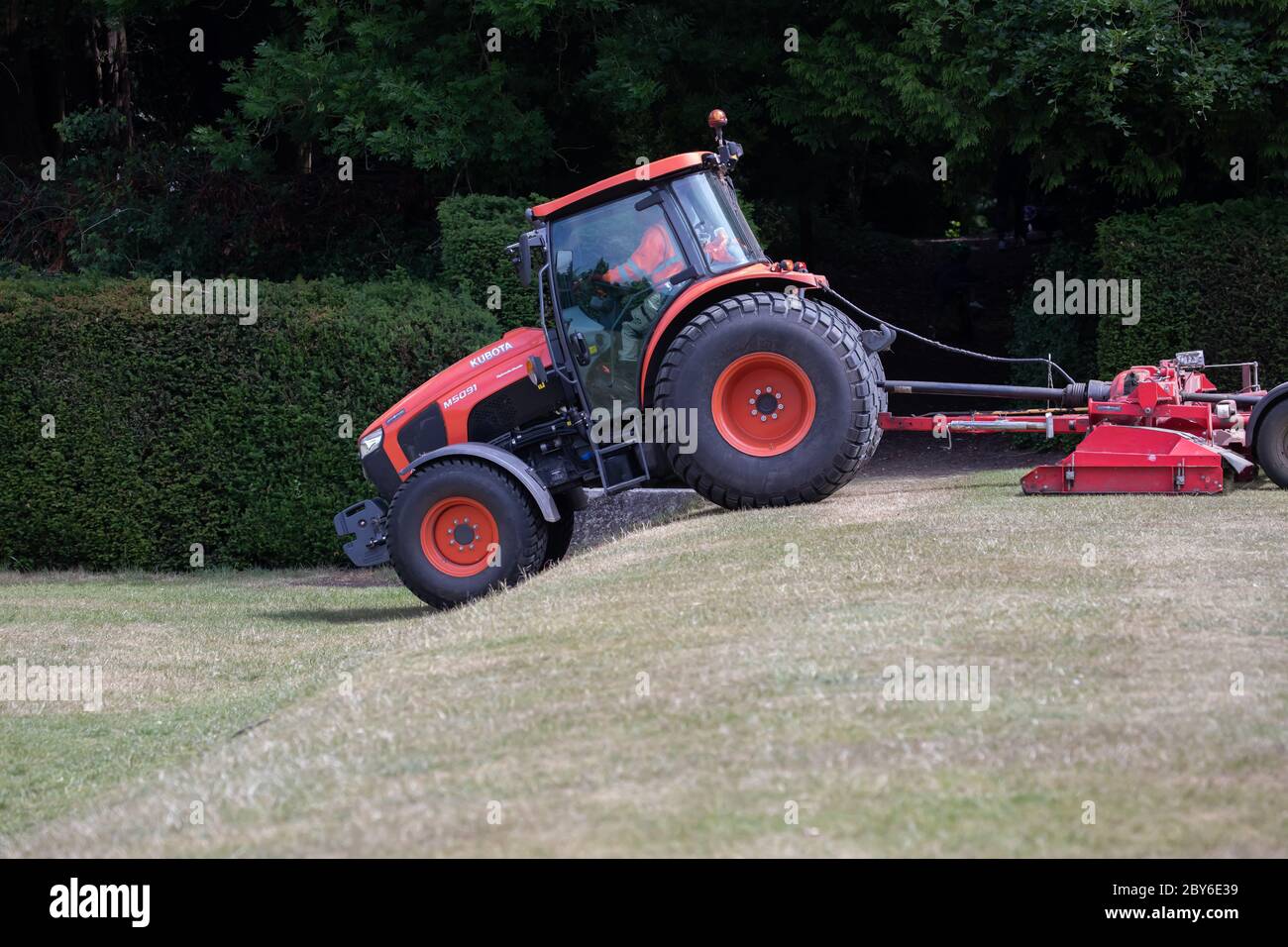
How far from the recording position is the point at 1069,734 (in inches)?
197

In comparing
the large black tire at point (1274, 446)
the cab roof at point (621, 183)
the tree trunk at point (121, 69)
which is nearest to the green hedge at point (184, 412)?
the cab roof at point (621, 183)

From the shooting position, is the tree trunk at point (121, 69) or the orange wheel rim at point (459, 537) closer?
the orange wheel rim at point (459, 537)

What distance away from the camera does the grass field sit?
4402 mm

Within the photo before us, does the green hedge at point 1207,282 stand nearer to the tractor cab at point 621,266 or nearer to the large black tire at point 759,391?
the large black tire at point 759,391

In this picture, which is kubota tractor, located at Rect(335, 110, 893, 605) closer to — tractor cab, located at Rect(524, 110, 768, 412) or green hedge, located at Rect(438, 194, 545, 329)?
tractor cab, located at Rect(524, 110, 768, 412)

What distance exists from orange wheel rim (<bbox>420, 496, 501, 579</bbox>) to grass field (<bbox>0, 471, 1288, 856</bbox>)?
609 mm

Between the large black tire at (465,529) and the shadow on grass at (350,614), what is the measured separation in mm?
525

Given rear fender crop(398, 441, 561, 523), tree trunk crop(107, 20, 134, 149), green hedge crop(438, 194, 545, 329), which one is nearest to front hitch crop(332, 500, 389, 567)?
rear fender crop(398, 441, 561, 523)

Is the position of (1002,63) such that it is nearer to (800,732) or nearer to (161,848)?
(800,732)

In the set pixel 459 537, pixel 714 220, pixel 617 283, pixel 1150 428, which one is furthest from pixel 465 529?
pixel 1150 428

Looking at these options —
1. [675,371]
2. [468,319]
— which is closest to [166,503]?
[468,319]

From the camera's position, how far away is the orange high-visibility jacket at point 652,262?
10352 millimetres

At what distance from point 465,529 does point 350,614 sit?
65.8 inches

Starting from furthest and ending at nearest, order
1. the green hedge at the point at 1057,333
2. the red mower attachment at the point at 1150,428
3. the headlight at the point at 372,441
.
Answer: the green hedge at the point at 1057,333, the headlight at the point at 372,441, the red mower attachment at the point at 1150,428
